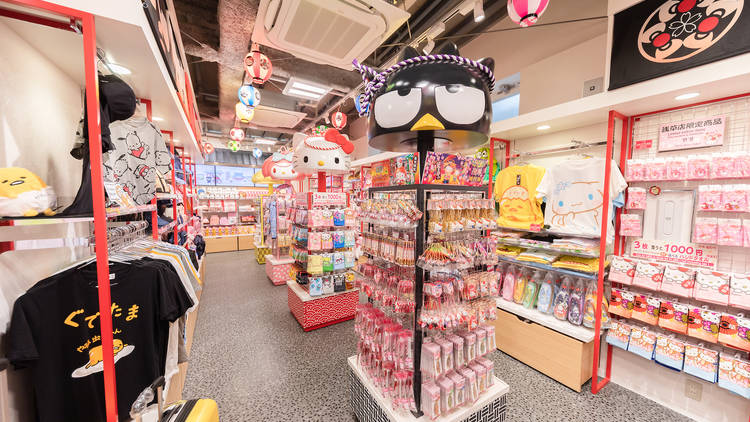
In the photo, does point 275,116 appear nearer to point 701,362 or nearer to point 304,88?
point 304,88

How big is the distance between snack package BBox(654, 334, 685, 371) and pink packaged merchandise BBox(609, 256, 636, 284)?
0.47m

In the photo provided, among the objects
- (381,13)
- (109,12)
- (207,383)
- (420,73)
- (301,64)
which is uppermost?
(301,64)

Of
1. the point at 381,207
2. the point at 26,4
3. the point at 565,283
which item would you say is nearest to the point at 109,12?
the point at 26,4

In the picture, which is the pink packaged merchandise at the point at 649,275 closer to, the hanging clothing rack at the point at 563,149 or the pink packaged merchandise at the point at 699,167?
the pink packaged merchandise at the point at 699,167

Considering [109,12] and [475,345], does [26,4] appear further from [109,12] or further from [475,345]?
[475,345]

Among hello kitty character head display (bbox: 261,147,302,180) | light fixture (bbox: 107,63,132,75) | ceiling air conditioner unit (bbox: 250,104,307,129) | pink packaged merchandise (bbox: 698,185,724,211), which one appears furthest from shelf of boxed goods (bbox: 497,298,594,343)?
ceiling air conditioner unit (bbox: 250,104,307,129)

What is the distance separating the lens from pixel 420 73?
1256 millimetres

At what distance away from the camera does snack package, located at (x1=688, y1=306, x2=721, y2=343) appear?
6.14ft

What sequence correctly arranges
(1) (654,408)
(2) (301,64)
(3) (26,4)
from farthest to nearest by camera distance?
(2) (301,64)
(1) (654,408)
(3) (26,4)

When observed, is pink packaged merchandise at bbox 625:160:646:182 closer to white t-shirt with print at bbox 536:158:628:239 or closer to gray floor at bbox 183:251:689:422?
white t-shirt with print at bbox 536:158:628:239

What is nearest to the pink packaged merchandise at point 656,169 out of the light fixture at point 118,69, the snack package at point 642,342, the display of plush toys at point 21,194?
the snack package at point 642,342

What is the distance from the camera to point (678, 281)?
79.2 inches

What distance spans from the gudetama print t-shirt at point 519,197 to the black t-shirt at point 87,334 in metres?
3.04

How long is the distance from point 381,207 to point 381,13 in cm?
210
